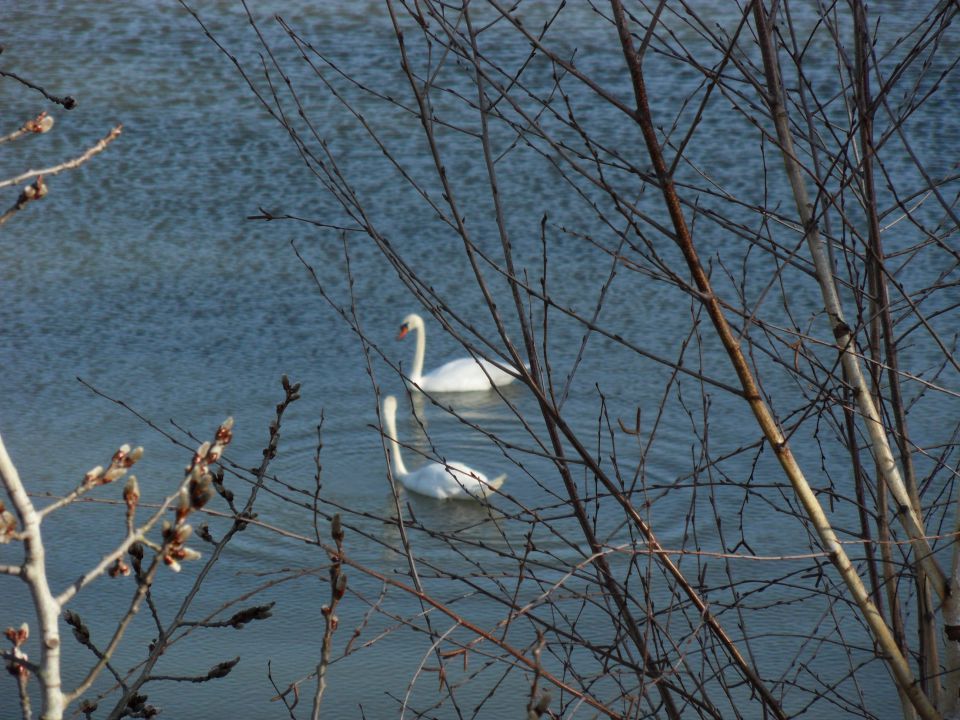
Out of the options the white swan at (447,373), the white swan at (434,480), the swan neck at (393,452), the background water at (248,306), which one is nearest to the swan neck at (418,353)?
the white swan at (447,373)

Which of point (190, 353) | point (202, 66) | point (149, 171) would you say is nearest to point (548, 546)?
point (190, 353)

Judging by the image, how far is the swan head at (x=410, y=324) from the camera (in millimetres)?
5172

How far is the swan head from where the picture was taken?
517 centimetres

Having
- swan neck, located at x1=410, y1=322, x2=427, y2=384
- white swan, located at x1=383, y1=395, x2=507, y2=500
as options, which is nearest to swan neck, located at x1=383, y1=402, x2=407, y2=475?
white swan, located at x1=383, y1=395, x2=507, y2=500

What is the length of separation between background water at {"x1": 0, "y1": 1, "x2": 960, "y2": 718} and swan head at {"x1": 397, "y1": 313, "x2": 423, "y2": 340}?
12 centimetres

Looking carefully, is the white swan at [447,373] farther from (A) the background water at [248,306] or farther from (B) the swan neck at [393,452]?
(B) the swan neck at [393,452]

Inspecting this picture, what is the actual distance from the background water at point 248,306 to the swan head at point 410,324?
0.12 m

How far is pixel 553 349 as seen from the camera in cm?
513

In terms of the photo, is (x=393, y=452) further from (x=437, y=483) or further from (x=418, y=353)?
(x=418, y=353)

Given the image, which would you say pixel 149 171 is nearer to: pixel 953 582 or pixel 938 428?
pixel 938 428

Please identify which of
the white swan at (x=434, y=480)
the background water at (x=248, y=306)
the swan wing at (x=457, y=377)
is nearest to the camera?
the background water at (x=248, y=306)

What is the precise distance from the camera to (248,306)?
18.2ft

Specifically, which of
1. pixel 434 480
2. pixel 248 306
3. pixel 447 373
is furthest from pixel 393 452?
pixel 248 306

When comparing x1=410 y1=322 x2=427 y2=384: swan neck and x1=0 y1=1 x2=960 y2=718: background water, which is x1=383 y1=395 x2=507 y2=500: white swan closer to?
x1=0 y1=1 x2=960 y2=718: background water
